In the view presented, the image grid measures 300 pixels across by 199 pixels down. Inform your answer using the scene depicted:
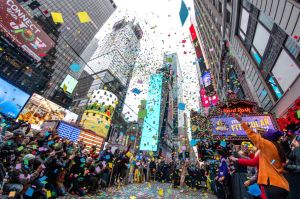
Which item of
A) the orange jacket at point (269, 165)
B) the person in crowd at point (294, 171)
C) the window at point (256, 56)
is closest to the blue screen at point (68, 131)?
the window at point (256, 56)

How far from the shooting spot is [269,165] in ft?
7.61

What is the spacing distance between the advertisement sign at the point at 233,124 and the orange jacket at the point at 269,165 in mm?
7702

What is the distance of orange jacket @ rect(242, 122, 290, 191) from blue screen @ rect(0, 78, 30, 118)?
19.4 meters

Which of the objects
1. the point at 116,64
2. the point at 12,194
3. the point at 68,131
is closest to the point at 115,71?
the point at 116,64

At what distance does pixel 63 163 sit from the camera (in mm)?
6508

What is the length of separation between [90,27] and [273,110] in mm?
81882

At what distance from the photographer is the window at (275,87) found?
869cm

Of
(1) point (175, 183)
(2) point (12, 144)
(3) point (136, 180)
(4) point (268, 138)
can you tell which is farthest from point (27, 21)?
(4) point (268, 138)

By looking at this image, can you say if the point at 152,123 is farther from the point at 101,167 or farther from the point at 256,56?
the point at 101,167

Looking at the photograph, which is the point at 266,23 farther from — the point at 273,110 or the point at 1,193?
the point at 1,193

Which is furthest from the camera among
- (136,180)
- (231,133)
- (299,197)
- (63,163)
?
(136,180)

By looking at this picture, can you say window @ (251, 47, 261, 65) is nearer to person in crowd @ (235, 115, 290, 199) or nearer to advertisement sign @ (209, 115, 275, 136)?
advertisement sign @ (209, 115, 275, 136)

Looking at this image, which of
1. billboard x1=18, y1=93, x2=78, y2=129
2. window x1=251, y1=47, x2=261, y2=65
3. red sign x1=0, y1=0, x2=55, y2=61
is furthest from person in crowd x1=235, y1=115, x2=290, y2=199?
billboard x1=18, y1=93, x2=78, y2=129

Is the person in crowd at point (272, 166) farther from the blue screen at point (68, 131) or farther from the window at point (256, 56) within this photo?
the blue screen at point (68, 131)
